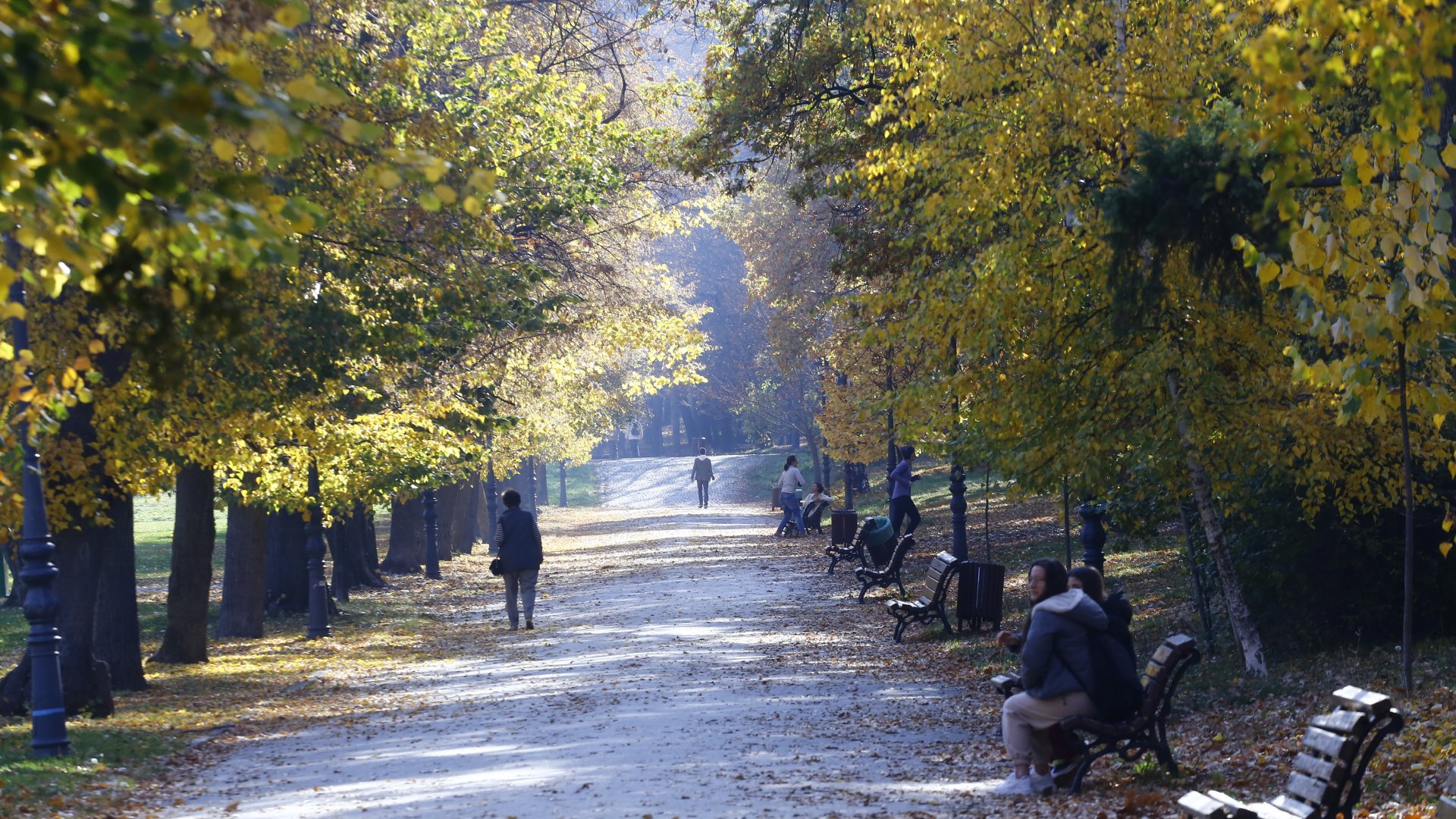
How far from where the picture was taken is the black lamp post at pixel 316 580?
749 inches

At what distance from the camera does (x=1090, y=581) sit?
28.9ft

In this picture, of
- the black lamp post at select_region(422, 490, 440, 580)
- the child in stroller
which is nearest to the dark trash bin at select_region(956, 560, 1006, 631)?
the black lamp post at select_region(422, 490, 440, 580)

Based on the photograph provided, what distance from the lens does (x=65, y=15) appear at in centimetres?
329

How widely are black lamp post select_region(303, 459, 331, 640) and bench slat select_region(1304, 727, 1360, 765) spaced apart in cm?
1481

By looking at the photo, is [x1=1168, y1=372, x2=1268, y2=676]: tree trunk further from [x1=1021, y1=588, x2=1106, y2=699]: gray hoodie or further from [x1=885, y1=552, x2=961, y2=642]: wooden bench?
[x1=885, y1=552, x2=961, y2=642]: wooden bench

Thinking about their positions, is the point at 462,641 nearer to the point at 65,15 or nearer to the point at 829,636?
the point at 829,636

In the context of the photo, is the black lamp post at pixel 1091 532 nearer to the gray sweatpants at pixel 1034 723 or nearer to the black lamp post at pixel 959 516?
the gray sweatpants at pixel 1034 723

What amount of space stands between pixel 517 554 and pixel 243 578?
3797 millimetres

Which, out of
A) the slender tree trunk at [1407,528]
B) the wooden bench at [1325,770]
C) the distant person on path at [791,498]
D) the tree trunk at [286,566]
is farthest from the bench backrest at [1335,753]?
the distant person on path at [791,498]

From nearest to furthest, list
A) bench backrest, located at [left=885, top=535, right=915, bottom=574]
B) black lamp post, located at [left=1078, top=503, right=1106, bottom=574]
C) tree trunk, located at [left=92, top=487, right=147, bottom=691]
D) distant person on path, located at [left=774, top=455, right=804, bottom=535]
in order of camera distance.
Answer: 1. black lamp post, located at [left=1078, top=503, right=1106, bottom=574]
2. tree trunk, located at [left=92, top=487, right=147, bottom=691]
3. bench backrest, located at [left=885, top=535, right=915, bottom=574]
4. distant person on path, located at [left=774, top=455, right=804, bottom=535]

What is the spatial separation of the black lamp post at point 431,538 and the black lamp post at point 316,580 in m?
8.60

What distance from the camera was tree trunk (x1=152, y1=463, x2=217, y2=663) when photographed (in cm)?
1589

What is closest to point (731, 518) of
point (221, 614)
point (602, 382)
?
point (602, 382)

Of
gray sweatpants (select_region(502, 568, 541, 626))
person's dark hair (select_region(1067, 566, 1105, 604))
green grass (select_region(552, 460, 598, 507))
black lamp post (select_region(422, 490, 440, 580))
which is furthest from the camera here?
green grass (select_region(552, 460, 598, 507))
